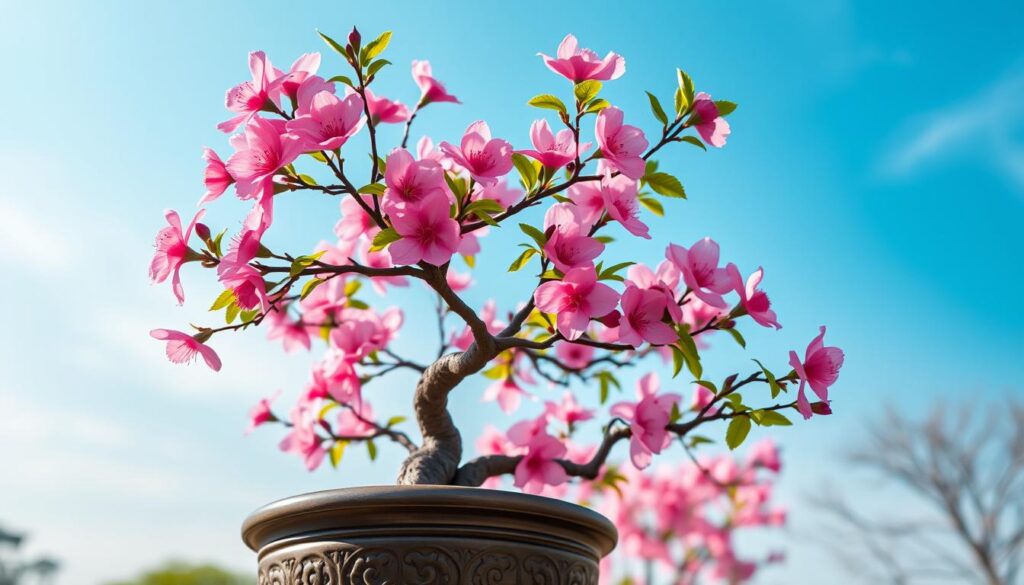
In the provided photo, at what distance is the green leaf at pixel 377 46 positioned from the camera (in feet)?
3.72

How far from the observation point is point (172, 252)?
45.8 inches

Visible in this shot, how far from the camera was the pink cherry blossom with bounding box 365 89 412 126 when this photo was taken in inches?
54.8

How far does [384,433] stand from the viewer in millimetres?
1612

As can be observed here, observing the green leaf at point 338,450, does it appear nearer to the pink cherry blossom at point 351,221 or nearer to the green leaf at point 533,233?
the pink cherry blossom at point 351,221

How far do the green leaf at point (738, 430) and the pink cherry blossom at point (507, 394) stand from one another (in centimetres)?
54

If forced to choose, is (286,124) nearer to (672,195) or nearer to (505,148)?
(505,148)

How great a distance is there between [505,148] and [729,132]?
34 cm

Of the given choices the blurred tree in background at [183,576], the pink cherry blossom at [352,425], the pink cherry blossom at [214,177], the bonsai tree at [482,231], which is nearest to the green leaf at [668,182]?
the bonsai tree at [482,231]

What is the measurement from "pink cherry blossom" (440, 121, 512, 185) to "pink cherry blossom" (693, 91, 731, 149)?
293 millimetres

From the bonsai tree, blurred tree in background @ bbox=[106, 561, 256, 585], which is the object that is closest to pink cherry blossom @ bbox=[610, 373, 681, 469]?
the bonsai tree

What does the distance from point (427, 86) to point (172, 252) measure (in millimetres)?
509

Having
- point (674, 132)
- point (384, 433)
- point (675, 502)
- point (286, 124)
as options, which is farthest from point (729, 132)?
point (675, 502)

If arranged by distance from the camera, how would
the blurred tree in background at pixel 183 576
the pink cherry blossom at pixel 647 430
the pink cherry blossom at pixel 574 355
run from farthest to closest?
the blurred tree in background at pixel 183 576, the pink cherry blossom at pixel 574 355, the pink cherry blossom at pixel 647 430

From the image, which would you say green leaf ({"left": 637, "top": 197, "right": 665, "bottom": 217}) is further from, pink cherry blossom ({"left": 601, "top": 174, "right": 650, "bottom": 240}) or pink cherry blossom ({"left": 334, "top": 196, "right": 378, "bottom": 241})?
pink cherry blossom ({"left": 334, "top": 196, "right": 378, "bottom": 241})
